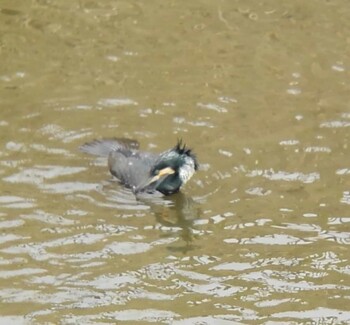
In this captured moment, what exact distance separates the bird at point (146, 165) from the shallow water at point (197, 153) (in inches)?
5.5

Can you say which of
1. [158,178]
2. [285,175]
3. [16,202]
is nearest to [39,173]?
[16,202]

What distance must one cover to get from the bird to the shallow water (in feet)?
0.46

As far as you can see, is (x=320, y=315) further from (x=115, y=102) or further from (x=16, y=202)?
(x=115, y=102)

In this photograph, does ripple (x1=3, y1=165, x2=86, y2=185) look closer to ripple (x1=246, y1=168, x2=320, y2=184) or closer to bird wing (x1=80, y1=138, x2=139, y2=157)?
bird wing (x1=80, y1=138, x2=139, y2=157)

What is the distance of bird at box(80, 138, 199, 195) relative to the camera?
893 centimetres

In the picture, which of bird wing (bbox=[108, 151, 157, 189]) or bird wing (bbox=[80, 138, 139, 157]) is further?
bird wing (bbox=[80, 138, 139, 157])

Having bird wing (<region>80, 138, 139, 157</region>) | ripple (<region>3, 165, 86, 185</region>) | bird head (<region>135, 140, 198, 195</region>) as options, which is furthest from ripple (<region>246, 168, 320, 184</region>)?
ripple (<region>3, 165, 86, 185</region>)

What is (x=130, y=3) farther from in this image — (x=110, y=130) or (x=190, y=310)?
(x=190, y=310)

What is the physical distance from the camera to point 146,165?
30.2ft

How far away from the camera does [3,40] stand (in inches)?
465

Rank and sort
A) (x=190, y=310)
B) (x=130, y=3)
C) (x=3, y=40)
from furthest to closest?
(x=130, y=3) → (x=3, y=40) → (x=190, y=310)

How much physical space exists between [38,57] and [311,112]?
291 cm

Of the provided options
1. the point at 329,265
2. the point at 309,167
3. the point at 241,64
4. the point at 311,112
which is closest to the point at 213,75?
the point at 241,64

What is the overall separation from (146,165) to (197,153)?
0.48m
